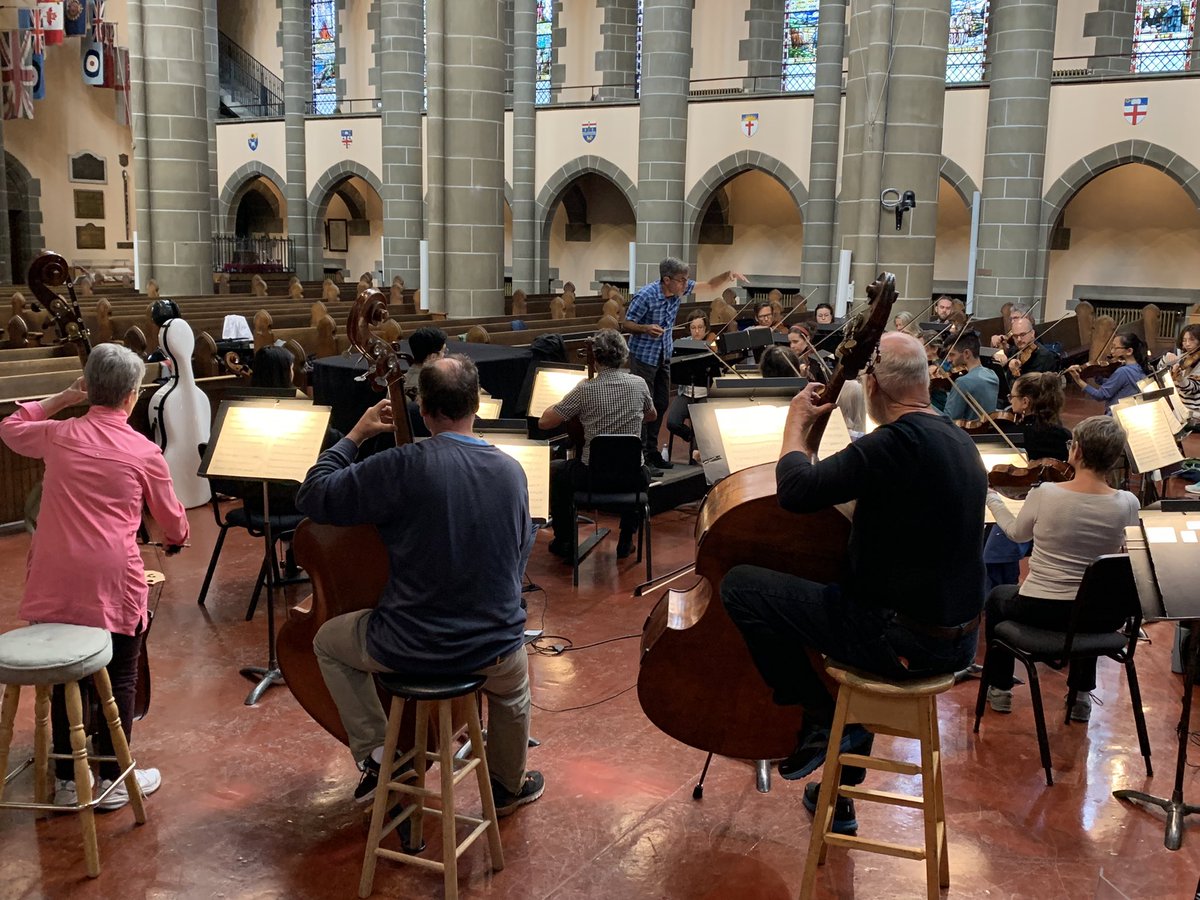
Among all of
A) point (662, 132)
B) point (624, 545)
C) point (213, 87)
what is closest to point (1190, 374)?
point (624, 545)

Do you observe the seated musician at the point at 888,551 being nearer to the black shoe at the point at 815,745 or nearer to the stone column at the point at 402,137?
the black shoe at the point at 815,745

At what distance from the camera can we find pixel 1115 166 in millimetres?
17031

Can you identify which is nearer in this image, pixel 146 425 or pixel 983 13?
pixel 146 425

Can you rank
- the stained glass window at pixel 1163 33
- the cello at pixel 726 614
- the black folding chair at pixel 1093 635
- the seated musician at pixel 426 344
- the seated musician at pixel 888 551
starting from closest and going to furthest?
the seated musician at pixel 888 551 → the cello at pixel 726 614 → the black folding chair at pixel 1093 635 → the seated musician at pixel 426 344 → the stained glass window at pixel 1163 33

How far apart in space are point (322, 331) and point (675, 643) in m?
7.98

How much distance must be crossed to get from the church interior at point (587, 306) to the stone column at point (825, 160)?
7 cm

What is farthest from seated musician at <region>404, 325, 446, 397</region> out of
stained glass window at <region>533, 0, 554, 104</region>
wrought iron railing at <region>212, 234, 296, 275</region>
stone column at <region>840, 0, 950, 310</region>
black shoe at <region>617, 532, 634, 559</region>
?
wrought iron railing at <region>212, 234, 296, 275</region>

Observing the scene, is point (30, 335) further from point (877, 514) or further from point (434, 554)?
point (877, 514)

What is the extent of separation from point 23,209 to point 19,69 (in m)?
3.60

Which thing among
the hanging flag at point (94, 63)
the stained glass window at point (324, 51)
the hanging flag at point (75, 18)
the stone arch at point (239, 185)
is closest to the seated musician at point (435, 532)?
the hanging flag at point (75, 18)

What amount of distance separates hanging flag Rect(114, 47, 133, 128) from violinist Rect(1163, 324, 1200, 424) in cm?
2052

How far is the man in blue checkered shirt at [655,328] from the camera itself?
7.99 metres

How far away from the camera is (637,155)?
67.8ft

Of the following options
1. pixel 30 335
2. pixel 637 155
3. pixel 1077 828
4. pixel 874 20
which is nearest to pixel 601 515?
pixel 1077 828
